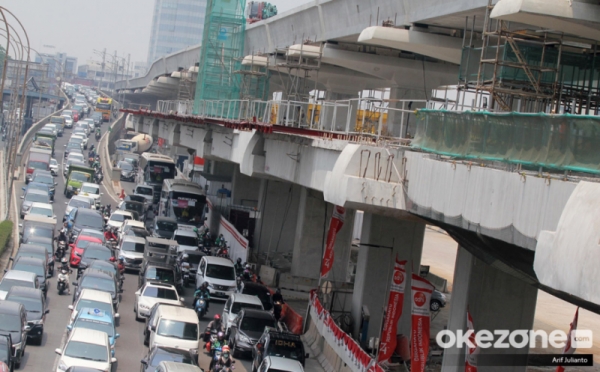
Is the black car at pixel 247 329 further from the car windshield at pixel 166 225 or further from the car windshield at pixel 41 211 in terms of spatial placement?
the car windshield at pixel 41 211

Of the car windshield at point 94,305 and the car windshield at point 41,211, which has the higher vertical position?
the car windshield at point 41,211

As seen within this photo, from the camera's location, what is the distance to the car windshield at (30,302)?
82.4 feet

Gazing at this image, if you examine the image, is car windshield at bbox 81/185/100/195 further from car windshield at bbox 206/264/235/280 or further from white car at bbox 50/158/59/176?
car windshield at bbox 206/264/235/280

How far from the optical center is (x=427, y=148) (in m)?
16.8

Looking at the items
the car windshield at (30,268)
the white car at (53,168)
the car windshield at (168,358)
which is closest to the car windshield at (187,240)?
the car windshield at (30,268)

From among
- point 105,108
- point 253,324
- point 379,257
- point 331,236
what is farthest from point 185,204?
point 105,108

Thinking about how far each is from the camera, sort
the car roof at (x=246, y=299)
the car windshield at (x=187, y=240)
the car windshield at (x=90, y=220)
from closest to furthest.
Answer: the car roof at (x=246, y=299) → the car windshield at (x=187, y=240) → the car windshield at (x=90, y=220)

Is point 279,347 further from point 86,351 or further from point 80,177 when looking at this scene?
point 80,177

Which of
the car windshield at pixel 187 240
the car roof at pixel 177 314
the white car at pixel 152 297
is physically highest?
the car windshield at pixel 187 240

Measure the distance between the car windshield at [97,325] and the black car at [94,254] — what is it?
976 cm

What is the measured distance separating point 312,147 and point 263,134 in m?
5.70

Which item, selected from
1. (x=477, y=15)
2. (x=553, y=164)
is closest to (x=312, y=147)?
(x=477, y=15)

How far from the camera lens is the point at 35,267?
30.8 m

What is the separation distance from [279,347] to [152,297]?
6795mm
